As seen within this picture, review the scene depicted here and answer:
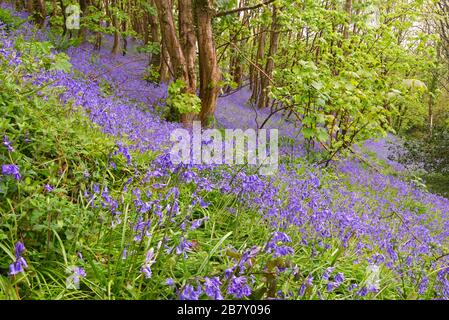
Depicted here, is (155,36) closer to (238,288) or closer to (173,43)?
(173,43)

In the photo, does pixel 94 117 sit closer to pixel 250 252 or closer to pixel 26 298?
pixel 26 298

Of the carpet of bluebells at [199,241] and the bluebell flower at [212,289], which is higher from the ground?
the bluebell flower at [212,289]

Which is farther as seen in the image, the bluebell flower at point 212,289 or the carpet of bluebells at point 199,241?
the carpet of bluebells at point 199,241

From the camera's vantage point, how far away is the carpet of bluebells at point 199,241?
226cm

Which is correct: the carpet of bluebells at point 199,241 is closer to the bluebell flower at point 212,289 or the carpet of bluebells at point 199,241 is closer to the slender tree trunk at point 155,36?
Result: the bluebell flower at point 212,289

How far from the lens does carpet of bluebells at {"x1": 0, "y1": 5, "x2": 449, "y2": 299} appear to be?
226cm

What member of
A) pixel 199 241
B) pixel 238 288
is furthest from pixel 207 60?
pixel 238 288

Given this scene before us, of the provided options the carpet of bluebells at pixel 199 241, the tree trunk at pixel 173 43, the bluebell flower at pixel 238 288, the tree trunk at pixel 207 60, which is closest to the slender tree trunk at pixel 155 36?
the tree trunk at pixel 207 60

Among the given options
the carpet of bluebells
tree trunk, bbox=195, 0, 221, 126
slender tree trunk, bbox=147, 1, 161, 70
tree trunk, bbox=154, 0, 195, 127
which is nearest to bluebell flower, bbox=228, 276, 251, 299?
the carpet of bluebells

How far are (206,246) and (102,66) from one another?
792 centimetres

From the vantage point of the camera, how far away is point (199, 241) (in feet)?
10.4

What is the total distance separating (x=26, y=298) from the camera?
2.17m

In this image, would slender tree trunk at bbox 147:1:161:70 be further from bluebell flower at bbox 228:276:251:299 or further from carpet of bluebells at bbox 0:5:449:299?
bluebell flower at bbox 228:276:251:299
